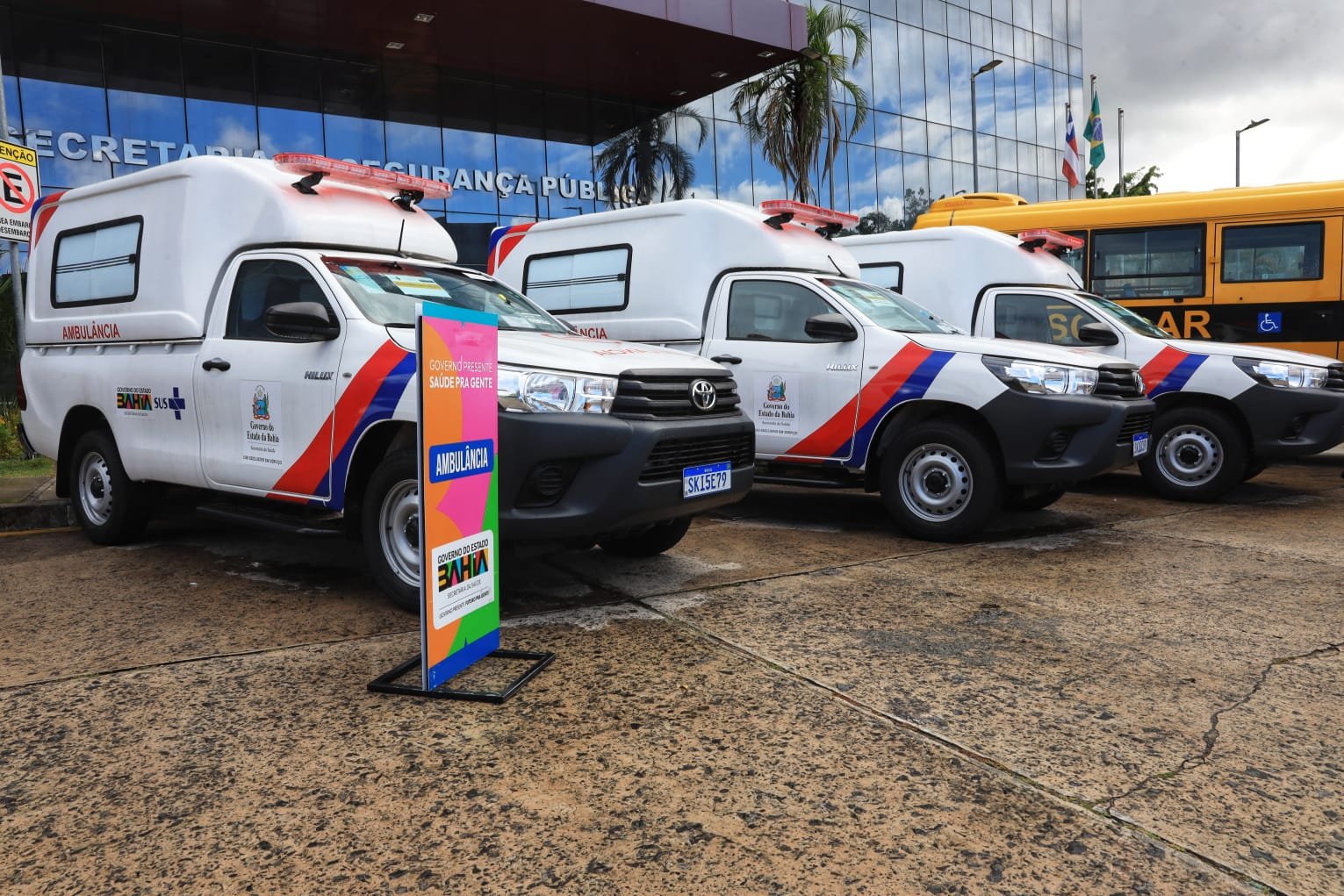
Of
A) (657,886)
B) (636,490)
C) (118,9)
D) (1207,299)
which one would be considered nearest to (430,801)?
(657,886)

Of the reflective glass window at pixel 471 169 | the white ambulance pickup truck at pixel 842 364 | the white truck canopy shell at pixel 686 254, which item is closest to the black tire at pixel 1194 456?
the white ambulance pickup truck at pixel 842 364

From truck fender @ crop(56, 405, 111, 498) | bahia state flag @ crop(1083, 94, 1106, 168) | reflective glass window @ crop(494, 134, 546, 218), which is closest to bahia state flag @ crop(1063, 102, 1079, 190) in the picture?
bahia state flag @ crop(1083, 94, 1106, 168)

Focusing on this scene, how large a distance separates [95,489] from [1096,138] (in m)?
25.4

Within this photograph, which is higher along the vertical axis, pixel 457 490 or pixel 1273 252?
pixel 1273 252

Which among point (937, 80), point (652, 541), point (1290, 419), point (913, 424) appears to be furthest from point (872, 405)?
point (937, 80)

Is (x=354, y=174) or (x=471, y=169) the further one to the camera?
(x=471, y=169)

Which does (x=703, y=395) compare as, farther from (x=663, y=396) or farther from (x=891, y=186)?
(x=891, y=186)

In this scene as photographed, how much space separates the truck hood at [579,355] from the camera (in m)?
4.21

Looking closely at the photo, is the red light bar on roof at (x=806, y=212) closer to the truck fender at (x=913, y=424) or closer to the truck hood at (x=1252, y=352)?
the truck fender at (x=913, y=424)

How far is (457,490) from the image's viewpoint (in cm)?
344

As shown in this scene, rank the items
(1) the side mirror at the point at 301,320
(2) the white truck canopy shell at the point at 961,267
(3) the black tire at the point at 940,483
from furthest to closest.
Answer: (2) the white truck canopy shell at the point at 961,267, (3) the black tire at the point at 940,483, (1) the side mirror at the point at 301,320

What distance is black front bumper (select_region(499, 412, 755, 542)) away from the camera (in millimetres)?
4000

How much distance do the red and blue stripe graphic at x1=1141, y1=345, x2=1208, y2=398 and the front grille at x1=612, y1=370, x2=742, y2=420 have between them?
187 inches

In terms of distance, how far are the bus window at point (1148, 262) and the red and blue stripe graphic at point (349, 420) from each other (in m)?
8.61
